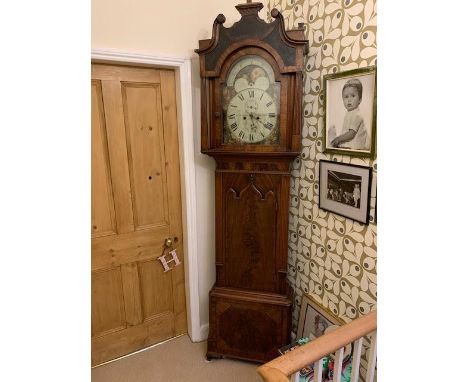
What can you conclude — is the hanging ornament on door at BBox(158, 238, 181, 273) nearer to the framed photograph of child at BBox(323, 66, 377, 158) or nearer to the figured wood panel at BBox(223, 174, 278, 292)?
the figured wood panel at BBox(223, 174, 278, 292)

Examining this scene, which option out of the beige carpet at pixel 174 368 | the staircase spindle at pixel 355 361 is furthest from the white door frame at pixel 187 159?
the staircase spindle at pixel 355 361

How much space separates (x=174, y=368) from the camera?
6.56 ft

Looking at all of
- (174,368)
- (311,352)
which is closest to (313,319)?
(174,368)

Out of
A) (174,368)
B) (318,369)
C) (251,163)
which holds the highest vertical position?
(251,163)

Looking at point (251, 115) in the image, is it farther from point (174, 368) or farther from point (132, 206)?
point (174, 368)

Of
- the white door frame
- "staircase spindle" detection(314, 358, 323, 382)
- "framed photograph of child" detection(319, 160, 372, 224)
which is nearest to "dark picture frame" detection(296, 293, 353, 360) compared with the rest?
"framed photograph of child" detection(319, 160, 372, 224)

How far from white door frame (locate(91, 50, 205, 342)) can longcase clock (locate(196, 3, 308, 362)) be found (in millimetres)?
210

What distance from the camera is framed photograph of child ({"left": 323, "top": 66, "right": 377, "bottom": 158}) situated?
1.32 meters

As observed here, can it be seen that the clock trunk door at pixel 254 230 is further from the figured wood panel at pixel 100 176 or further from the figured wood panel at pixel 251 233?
the figured wood panel at pixel 100 176

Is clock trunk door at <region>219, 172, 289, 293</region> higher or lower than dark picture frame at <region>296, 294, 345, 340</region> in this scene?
higher

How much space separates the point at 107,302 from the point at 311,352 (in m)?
1.61

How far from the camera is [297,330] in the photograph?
1962 mm

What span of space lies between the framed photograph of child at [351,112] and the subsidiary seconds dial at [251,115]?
28 cm
